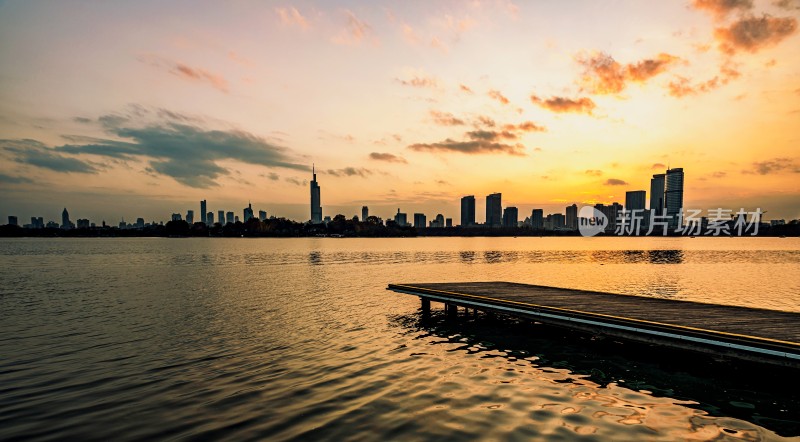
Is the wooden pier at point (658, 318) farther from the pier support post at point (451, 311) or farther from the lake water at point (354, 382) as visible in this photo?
the lake water at point (354, 382)

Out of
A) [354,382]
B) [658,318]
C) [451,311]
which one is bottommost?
[451,311]

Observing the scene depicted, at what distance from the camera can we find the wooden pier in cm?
1193

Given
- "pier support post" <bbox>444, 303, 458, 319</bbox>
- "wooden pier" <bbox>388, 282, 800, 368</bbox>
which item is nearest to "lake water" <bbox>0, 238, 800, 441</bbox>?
"wooden pier" <bbox>388, 282, 800, 368</bbox>

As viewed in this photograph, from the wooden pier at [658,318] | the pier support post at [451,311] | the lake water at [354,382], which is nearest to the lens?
the lake water at [354,382]

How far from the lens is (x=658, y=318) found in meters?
15.5

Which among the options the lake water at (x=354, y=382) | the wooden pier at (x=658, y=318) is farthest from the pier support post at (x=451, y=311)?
the lake water at (x=354, y=382)

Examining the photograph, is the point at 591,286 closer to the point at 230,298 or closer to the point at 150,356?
the point at 230,298

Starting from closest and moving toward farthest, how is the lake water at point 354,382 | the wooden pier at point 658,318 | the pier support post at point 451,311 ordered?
the lake water at point 354,382
the wooden pier at point 658,318
the pier support post at point 451,311

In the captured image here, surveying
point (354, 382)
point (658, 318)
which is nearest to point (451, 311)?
point (658, 318)

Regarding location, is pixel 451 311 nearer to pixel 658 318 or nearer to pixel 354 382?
pixel 658 318

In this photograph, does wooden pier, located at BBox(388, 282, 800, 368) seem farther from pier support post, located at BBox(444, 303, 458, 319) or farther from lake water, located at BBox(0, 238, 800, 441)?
lake water, located at BBox(0, 238, 800, 441)

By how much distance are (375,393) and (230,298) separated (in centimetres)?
2264

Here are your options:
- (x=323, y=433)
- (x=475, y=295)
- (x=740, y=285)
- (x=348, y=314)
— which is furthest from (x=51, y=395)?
(x=740, y=285)

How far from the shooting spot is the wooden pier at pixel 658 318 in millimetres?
11930
